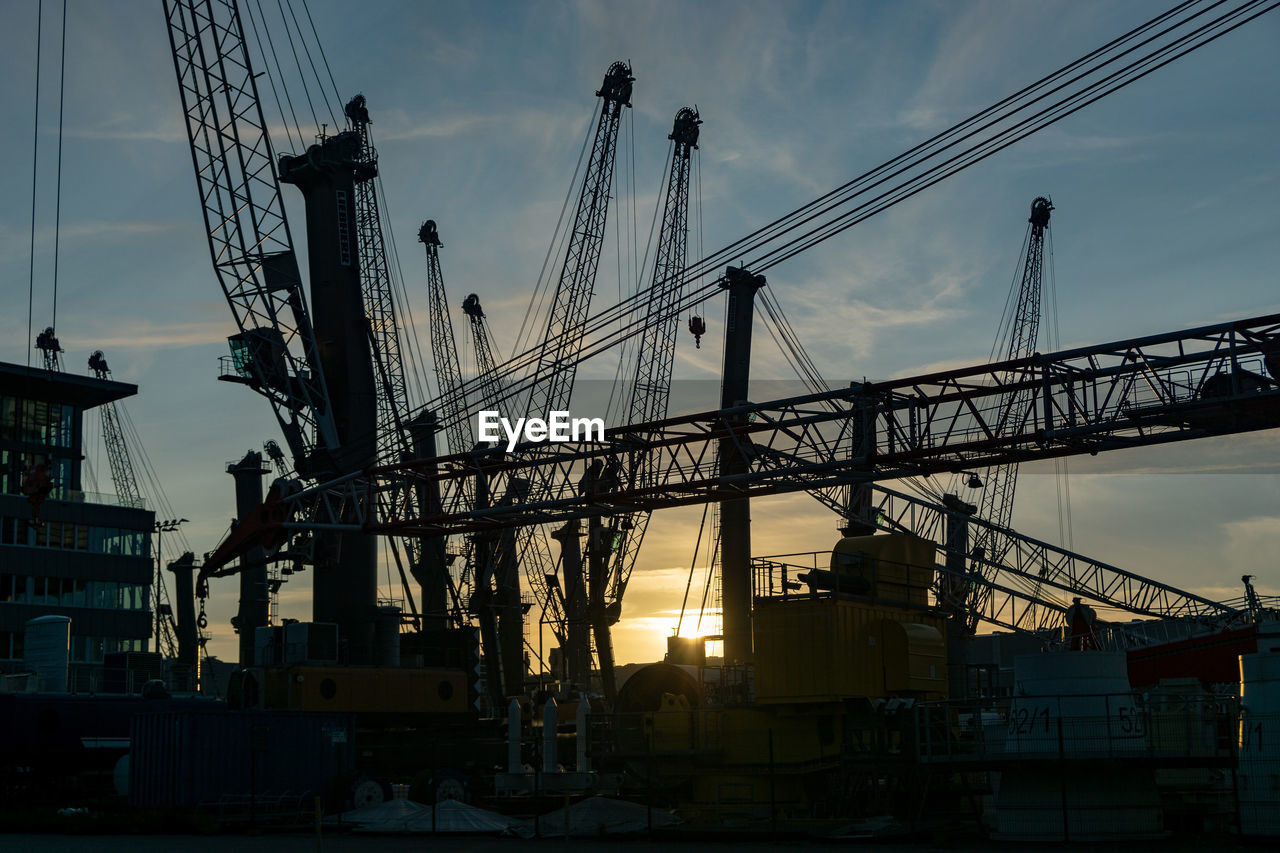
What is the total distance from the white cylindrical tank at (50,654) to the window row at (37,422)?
Result: 37.1 m

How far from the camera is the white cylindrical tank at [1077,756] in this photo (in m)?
26.3

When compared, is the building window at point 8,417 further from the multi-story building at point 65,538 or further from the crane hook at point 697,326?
the crane hook at point 697,326

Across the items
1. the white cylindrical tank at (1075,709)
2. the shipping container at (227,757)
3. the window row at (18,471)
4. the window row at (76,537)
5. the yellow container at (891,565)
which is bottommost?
the shipping container at (227,757)

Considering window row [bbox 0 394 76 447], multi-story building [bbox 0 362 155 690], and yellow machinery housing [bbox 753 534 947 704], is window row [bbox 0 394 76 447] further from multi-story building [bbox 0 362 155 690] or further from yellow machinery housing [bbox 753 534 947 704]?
yellow machinery housing [bbox 753 534 947 704]

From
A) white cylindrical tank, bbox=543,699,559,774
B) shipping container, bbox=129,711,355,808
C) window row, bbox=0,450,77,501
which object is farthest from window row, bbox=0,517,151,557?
white cylindrical tank, bbox=543,699,559,774

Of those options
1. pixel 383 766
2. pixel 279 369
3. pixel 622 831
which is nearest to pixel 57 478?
pixel 279 369

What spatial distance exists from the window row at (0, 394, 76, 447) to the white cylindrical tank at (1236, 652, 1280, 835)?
74.2m

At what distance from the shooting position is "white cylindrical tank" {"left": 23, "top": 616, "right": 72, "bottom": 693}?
4603 centimetres

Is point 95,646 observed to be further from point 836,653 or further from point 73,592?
point 836,653

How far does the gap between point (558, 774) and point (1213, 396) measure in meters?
22.2

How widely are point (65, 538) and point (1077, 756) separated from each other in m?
63.5

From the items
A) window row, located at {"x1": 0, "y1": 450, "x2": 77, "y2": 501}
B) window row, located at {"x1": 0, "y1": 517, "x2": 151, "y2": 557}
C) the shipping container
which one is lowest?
the shipping container

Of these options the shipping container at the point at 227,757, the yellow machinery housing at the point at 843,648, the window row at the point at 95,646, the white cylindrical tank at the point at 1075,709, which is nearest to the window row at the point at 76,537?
the window row at the point at 95,646

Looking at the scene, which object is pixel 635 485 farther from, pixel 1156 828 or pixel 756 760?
pixel 1156 828
